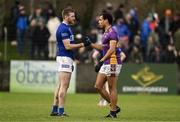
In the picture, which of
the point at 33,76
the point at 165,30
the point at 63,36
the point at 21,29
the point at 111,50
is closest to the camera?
the point at 111,50

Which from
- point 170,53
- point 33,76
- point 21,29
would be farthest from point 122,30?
point 21,29

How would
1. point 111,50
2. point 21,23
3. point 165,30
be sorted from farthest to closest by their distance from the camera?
1. point 165,30
2. point 21,23
3. point 111,50

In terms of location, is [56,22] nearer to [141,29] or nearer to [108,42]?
[141,29]

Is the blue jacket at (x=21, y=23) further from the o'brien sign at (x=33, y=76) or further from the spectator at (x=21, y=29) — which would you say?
the o'brien sign at (x=33, y=76)

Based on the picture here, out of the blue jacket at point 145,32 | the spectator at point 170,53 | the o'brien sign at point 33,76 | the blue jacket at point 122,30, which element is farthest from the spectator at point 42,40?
the spectator at point 170,53

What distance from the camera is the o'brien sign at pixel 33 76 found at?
32.6m

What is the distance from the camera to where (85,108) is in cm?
2202

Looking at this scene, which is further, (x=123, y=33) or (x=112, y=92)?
(x=123, y=33)

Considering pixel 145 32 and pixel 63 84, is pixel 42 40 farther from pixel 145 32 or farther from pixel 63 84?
pixel 63 84

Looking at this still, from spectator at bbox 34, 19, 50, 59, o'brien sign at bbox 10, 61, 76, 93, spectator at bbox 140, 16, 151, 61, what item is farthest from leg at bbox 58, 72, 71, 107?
spectator at bbox 140, 16, 151, 61

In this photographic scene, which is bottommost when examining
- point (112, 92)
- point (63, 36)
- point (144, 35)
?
point (112, 92)

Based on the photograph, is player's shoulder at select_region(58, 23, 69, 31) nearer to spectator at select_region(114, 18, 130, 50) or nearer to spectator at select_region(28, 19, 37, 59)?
spectator at select_region(114, 18, 130, 50)

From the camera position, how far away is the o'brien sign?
3256 centimetres

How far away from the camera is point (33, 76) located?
32.8m
